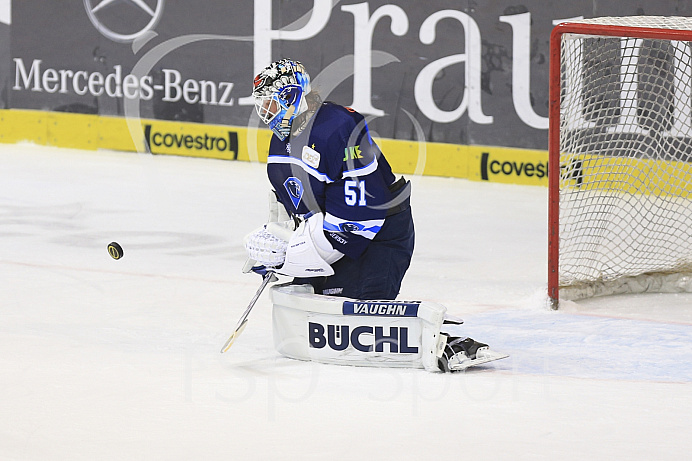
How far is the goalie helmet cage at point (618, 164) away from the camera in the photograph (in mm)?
4700

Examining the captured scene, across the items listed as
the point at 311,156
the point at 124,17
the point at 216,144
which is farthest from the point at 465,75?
the point at 311,156

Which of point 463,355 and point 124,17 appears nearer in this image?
point 463,355

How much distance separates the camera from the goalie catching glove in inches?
144

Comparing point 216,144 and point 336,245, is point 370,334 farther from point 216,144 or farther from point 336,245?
point 216,144

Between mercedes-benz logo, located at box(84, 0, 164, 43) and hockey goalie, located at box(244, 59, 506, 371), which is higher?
mercedes-benz logo, located at box(84, 0, 164, 43)

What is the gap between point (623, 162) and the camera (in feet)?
18.5

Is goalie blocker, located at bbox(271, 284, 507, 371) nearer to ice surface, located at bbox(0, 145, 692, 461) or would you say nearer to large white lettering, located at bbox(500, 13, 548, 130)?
ice surface, located at bbox(0, 145, 692, 461)

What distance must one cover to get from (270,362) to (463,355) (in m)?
0.60

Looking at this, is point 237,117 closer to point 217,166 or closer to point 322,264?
point 217,166

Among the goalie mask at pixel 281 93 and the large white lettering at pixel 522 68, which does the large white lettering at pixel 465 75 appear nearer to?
the large white lettering at pixel 522 68

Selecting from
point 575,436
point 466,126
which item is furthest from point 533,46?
point 575,436

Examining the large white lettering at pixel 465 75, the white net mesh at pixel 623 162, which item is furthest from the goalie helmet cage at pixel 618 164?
the large white lettering at pixel 465 75

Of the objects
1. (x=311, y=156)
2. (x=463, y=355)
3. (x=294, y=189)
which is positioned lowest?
(x=463, y=355)

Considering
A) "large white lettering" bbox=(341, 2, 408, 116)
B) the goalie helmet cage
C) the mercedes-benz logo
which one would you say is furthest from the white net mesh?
the mercedes-benz logo
